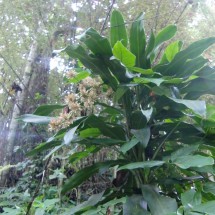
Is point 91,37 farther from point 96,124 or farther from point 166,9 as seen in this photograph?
point 166,9

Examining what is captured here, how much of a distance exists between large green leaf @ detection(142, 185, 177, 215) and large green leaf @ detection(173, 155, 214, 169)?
5.7 inches

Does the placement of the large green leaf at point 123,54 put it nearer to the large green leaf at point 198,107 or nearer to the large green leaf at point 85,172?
the large green leaf at point 198,107

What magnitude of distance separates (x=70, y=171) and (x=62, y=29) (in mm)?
1418

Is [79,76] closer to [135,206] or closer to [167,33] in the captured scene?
[167,33]

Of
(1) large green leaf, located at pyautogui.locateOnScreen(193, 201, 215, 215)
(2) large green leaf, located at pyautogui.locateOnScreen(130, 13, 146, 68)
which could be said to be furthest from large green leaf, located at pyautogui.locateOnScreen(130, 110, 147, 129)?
(1) large green leaf, located at pyautogui.locateOnScreen(193, 201, 215, 215)

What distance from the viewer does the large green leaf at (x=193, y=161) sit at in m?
0.93

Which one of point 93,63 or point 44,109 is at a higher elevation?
point 93,63

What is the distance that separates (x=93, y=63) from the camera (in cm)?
129

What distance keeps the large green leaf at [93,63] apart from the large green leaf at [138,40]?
16cm

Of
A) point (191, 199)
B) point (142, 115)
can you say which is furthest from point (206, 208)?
point (142, 115)

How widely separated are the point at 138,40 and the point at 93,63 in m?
0.23

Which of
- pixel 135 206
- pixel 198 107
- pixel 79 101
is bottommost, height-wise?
pixel 135 206

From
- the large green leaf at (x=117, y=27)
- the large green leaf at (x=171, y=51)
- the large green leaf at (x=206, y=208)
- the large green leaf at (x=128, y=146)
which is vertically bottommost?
the large green leaf at (x=206, y=208)

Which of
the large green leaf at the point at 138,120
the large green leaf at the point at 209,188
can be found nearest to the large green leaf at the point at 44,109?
the large green leaf at the point at 138,120
